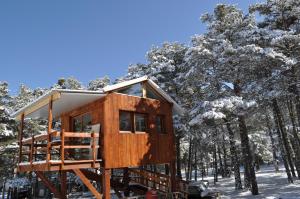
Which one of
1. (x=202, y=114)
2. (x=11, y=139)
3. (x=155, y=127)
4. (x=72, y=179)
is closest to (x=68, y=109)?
(x=155, y=127)

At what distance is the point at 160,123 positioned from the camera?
17.0 m

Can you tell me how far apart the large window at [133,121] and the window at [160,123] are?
904 mm

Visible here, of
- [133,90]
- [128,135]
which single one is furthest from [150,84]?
[128,135]

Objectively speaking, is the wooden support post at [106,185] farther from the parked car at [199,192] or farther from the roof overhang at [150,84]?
the parked car at [199,192]

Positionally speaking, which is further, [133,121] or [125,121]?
[133,121]

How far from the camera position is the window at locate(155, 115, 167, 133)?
16698mm

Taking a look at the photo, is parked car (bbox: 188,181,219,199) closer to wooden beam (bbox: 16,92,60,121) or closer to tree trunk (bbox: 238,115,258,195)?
tree trunk (bbox: 238,115,258,195)

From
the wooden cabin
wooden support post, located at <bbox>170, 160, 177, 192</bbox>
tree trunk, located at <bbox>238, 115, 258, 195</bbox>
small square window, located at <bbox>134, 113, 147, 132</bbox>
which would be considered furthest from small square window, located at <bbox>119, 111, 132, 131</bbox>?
tree trunk, located at <bbox>238, 115, 258, 195</bbox>

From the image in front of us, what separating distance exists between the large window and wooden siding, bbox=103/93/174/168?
0.22 meters

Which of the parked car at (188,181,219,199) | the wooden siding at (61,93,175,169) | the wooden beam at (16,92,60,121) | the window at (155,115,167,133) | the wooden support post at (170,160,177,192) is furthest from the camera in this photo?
the parked car at (188,181,219,199)

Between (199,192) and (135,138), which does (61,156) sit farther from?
(199,192)

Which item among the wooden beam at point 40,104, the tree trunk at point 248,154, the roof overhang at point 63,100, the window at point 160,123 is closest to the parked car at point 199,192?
the tree trunk at point 248,154

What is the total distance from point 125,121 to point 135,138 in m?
0.99

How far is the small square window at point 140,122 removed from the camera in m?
15.5
